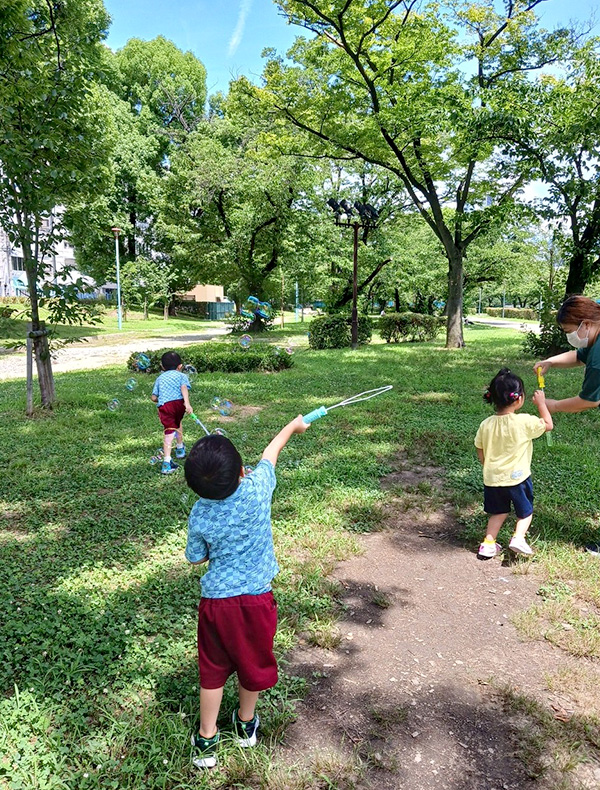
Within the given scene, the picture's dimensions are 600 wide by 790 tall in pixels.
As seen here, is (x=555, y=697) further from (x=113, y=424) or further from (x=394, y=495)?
(x=113, y=424)

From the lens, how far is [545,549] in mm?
3795

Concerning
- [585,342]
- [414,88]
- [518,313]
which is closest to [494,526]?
[585,342]

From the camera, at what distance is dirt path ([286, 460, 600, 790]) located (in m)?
2.11

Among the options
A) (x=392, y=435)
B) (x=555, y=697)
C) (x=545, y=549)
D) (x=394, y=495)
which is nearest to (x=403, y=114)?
(x=392, y=435)

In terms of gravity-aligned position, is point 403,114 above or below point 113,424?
above

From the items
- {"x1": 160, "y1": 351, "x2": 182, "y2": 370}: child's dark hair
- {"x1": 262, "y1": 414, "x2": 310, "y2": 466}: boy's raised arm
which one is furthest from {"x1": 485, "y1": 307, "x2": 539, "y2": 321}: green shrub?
{"x1": 262, "y1": 414, "x2": 310, "y2": 466}: boy's raised arm

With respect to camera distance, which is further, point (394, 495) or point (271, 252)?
point (271, 252)

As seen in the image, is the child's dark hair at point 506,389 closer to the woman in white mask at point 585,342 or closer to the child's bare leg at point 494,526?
the woman in white mask at point 585,342

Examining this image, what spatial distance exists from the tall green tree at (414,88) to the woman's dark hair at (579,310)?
8.62m

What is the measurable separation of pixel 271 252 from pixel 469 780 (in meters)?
22.0

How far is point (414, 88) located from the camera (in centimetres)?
1330

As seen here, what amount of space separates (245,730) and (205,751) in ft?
0.57

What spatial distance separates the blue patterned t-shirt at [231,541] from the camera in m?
2.05

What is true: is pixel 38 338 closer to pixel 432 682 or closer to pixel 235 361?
pixel 235 361
